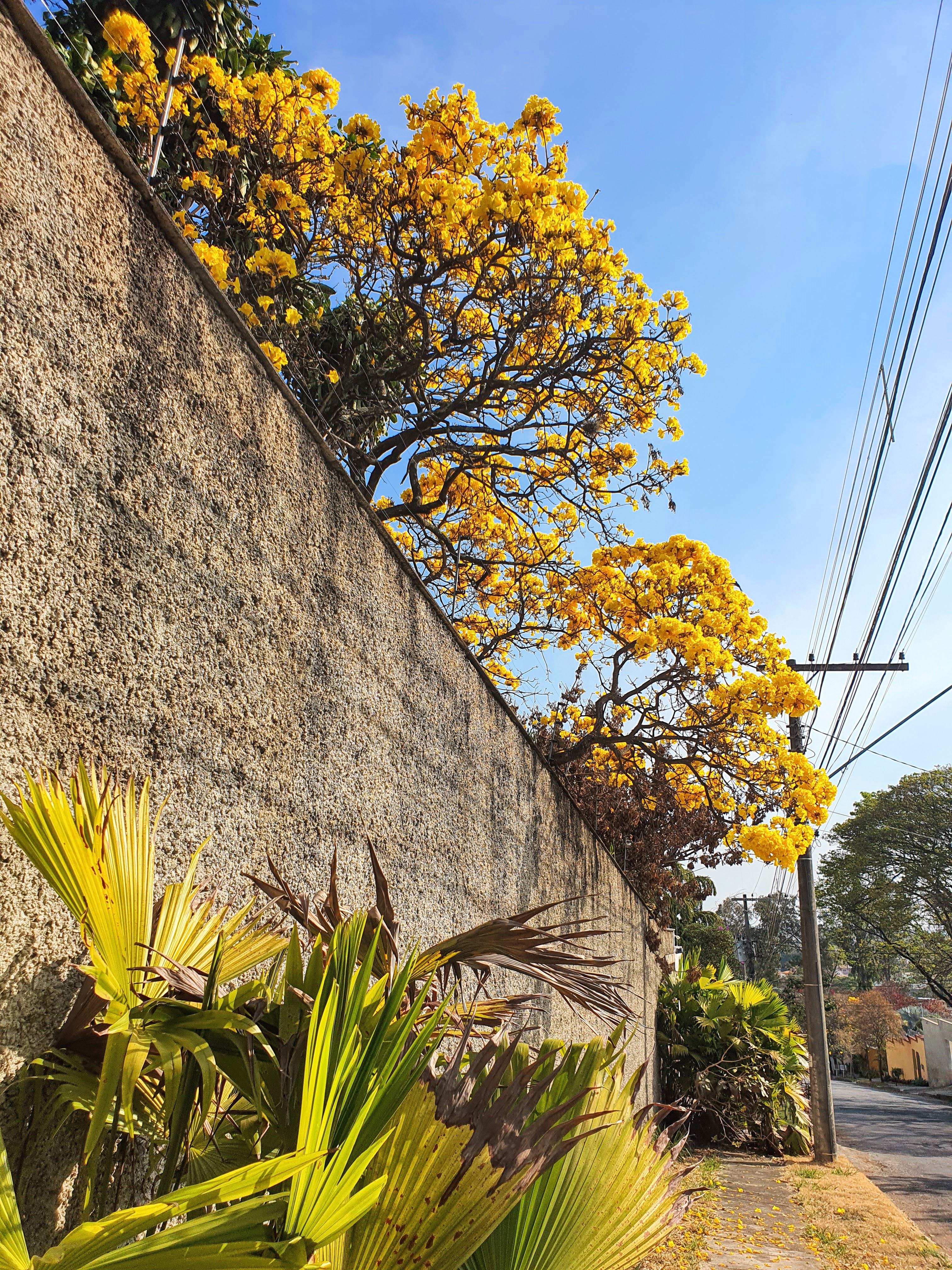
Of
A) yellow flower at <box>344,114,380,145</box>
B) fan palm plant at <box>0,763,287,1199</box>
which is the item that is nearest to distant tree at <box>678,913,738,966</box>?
yellow flower at <box>344,114,380,145</box>

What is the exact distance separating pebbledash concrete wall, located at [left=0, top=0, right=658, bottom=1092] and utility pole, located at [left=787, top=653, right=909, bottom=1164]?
26.9 ft

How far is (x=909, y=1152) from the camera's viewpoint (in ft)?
43.3

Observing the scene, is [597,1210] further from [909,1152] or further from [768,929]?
[768,929]

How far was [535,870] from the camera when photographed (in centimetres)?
573

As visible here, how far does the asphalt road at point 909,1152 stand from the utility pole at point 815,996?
639 millimetres

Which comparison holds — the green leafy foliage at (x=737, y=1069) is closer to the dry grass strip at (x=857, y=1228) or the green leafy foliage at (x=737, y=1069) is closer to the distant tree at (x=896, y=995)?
the dry grass strip at (x=857, y=1228)

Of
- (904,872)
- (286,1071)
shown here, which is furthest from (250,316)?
(904,872)

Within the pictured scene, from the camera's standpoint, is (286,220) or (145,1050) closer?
(145,1050)

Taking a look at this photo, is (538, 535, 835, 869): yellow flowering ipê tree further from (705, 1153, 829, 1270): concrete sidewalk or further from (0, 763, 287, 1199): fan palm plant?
(0, 763, 287, 1199): fan palm plant

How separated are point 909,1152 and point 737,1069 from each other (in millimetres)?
4597

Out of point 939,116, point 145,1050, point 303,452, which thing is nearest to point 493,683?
point 303,452

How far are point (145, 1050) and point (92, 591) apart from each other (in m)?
1.00

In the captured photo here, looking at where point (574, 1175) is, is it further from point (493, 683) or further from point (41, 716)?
point (493, 683)

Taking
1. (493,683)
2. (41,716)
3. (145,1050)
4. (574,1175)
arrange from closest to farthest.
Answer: (145,1050)
(574,1175)
(41,716)
(493,683)
